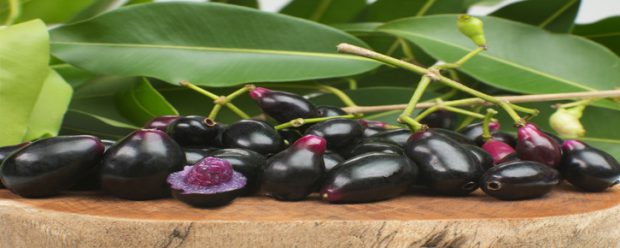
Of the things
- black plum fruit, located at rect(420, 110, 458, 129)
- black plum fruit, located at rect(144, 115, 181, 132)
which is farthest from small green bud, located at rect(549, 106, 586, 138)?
black plum fruit, located at rect(144, 115, 181, 132)

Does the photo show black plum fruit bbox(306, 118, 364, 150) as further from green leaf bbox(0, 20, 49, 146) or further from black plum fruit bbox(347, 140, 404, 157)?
green leaf bbox(0, 20, 49, 146)

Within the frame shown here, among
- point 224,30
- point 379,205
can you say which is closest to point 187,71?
point 224,30

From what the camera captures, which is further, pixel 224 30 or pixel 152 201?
pixel 224 30

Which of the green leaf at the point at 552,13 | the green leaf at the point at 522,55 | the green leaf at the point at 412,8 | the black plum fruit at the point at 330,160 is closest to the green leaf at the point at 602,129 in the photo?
the green leaf at the point at 522,55

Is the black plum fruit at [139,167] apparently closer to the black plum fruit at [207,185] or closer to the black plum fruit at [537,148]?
the black plum fruit at [207,185]

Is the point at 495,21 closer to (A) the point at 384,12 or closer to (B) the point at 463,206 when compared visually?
(A) the point at 384,12

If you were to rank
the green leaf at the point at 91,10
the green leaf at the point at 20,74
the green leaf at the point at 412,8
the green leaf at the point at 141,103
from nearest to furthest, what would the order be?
the green leaf at the point at 20,74
the green leaf at the point at 141,103
the green leaf at the point at 91,10
the green leaf at the point at 412,8

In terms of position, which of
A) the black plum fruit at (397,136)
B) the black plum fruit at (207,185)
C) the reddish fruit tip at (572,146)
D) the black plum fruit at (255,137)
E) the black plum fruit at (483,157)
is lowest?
the reddish fruit tip at (572,146)

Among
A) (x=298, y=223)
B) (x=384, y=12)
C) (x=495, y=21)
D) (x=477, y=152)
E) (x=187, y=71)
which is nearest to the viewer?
(x=298, y=223)

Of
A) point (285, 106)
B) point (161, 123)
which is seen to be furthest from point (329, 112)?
point (161, 123)
